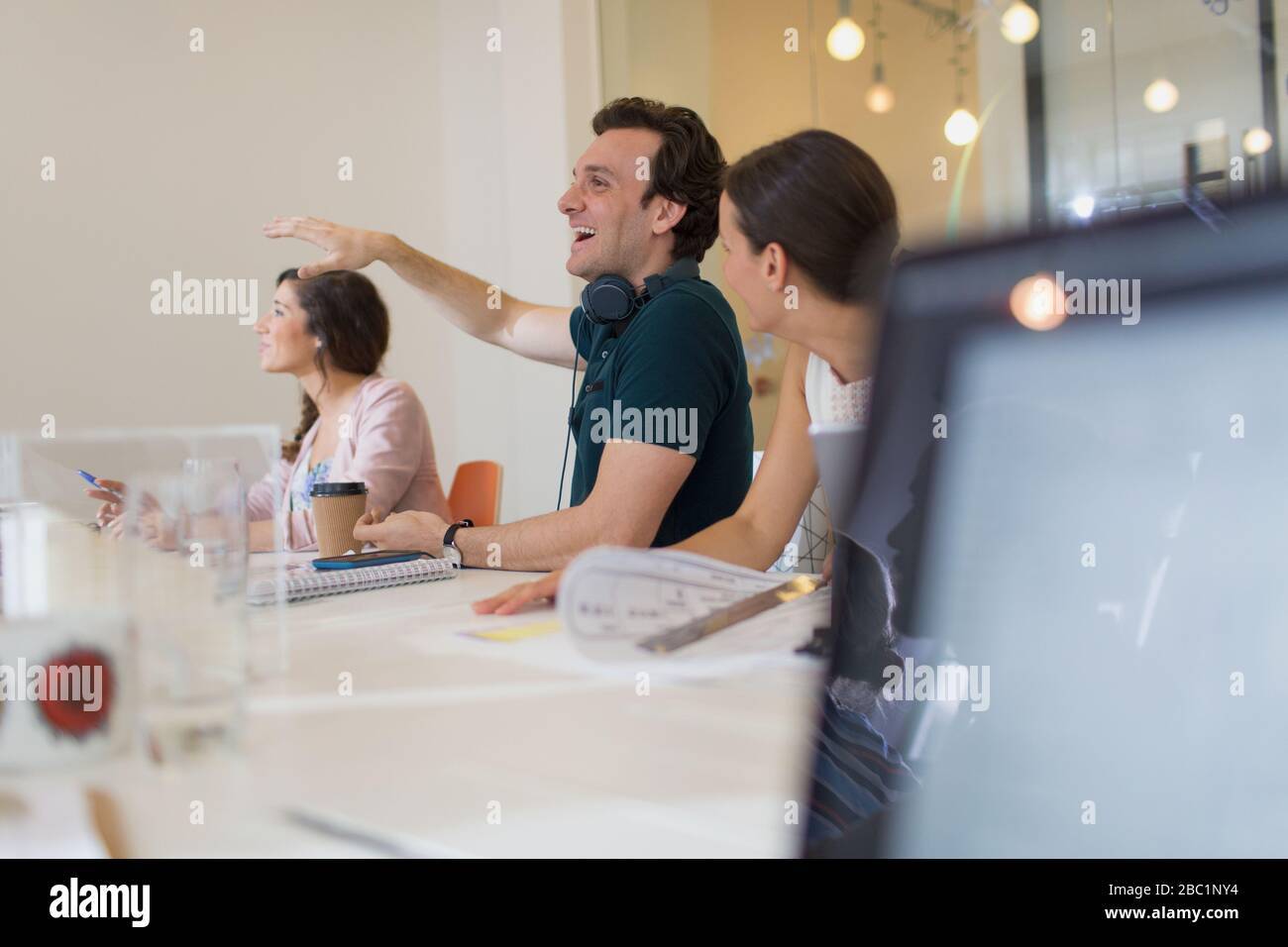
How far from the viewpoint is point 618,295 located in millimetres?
1751

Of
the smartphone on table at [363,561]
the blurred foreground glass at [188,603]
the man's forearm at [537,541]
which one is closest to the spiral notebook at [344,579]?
the smartphone on table at [363,561]

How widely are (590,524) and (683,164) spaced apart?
74cm

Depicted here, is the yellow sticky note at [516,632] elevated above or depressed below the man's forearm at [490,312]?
below

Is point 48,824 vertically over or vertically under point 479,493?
under

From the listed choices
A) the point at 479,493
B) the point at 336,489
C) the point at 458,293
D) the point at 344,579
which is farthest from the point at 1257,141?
the point at 344,579

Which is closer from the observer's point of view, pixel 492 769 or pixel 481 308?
pixel 492 769

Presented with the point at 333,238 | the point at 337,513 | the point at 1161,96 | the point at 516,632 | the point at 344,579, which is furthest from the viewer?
the point at 1161,96

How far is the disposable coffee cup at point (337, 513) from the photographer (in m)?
1.49

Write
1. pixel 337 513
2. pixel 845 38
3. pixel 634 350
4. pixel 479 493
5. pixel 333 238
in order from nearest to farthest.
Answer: pixel 337 513
pixel 634 350
pixel 333 238
pixel 479 493
pixel 845 38

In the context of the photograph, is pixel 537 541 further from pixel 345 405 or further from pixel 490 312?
pixel 345 405

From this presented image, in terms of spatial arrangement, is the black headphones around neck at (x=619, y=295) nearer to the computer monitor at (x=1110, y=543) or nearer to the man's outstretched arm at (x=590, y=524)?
the man's outstretched arm at (x=590, y=524)
